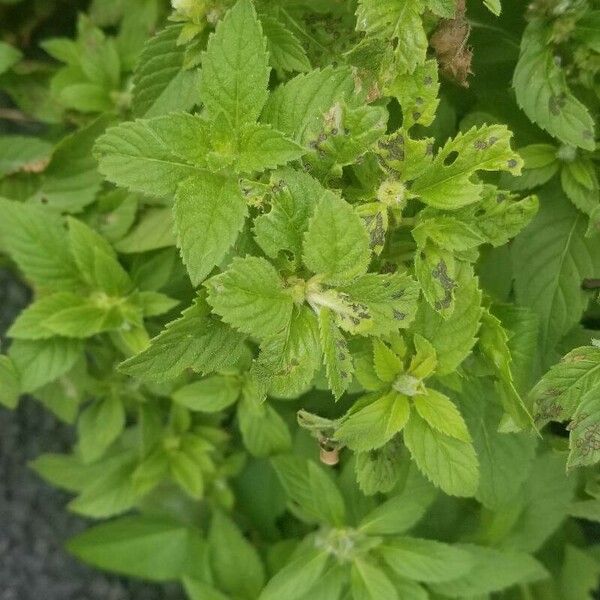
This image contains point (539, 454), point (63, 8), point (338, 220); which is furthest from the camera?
point (63, 8)

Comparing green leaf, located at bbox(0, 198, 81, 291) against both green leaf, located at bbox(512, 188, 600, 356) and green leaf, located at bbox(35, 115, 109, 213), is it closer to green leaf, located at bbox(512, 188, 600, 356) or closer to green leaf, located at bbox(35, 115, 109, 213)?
green leaf, located at bbox(35, 115, 109, 213)

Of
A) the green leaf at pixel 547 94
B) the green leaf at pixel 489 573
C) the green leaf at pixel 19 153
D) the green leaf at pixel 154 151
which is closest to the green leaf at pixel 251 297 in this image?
the green leaf at pixel 154 151

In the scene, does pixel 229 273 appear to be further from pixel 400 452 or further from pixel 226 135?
pixel 400 452

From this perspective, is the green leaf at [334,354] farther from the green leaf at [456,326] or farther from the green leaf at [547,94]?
the green leaf at [547,94]

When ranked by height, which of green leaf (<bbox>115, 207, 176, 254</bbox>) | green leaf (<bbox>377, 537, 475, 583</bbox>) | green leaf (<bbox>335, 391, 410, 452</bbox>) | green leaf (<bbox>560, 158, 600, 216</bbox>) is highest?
green leaf (<bbox>560, 158, 600, 216</bbox>)

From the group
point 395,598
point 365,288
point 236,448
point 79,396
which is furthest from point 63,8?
point 395,598

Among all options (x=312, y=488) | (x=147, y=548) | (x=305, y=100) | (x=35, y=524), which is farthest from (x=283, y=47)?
(x=35, y=524)

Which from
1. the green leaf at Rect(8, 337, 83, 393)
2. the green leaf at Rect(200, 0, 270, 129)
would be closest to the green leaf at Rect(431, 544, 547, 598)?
the green leaf at Rect(8, 337, 83, 393)
